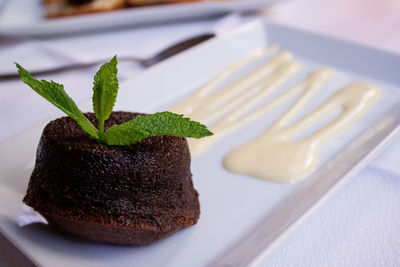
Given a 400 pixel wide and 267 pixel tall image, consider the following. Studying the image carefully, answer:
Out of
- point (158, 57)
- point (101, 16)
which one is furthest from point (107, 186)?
point (101, 16)

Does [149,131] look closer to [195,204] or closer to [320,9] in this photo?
[195,204]

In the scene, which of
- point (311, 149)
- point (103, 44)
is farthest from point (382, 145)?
point (103, 44)

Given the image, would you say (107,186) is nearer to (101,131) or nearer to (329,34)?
(101,131)

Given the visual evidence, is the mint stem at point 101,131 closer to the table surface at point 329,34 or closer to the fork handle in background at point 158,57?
the table surface at point 329,34

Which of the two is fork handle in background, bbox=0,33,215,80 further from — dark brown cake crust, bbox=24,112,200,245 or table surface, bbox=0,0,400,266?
dark brown cake crust, bbox=24,112,200,245

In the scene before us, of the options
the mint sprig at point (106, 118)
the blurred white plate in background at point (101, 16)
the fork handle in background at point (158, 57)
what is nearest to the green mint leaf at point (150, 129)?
the mint sprig at point (106, 118)

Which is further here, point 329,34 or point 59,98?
point 329,34
